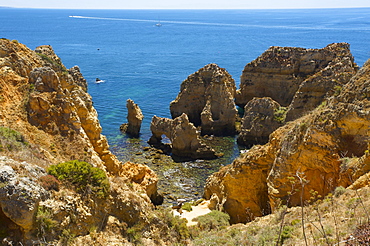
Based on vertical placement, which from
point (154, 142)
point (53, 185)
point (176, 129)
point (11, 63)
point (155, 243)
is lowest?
point (154, 142)

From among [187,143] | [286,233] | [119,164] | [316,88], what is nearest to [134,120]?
[187,143]

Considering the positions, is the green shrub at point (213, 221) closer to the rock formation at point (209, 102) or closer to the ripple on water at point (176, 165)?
the ripple on water at point (176, 165)

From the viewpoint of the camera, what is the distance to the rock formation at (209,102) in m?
56.8

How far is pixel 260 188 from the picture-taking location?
2588cm

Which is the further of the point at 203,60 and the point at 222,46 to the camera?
the point at 222,46

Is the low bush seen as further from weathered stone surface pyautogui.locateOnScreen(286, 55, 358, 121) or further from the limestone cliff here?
weathered stone surface pyautogui.locateOnScreen(286, 55, 358, 121)

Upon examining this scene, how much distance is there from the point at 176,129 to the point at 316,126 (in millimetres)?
28070

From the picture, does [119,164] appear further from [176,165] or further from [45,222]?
[45,222]

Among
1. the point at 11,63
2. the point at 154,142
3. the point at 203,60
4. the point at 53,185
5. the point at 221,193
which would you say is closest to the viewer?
the point at 53,185

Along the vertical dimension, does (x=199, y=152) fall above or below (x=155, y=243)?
below

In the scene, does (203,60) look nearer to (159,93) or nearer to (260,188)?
(159,93)

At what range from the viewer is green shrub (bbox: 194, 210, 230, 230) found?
76.2 feet

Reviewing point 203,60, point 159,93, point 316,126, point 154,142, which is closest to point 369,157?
point 316,126

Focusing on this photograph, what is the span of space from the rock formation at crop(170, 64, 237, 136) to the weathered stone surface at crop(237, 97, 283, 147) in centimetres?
446
